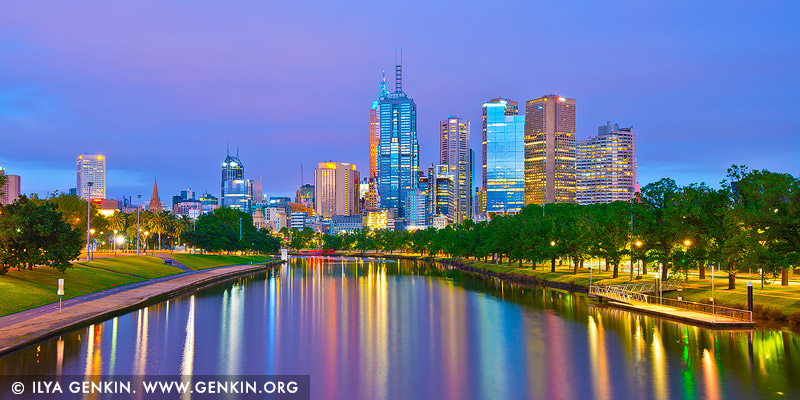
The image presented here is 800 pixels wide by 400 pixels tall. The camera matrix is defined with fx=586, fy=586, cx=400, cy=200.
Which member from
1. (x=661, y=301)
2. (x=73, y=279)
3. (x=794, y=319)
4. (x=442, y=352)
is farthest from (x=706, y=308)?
(x=73, y=279)

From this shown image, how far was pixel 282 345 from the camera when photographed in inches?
1692

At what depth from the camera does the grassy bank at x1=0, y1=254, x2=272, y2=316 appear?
167 ft

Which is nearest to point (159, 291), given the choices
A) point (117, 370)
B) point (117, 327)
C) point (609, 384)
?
point (117, 327)

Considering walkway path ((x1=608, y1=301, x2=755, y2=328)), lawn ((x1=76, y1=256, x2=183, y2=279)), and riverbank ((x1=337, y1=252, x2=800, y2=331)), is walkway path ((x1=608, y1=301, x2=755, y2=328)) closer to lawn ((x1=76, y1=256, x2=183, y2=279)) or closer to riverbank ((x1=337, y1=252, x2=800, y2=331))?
riverbank ((x1=337, y1=252, x2=800, y2=331))

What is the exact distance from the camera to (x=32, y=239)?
60406mm

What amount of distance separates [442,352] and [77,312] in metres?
31.3

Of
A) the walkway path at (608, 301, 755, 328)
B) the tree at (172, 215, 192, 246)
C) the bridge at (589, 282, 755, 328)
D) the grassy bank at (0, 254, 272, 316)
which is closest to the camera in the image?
the walkway path at (608, 301, 755, 328)


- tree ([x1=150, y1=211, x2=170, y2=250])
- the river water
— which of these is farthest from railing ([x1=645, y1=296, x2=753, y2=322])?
tree ([x1=150, y1=211, x2=170, y2=250])

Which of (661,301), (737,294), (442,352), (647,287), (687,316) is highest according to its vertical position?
(737,294)

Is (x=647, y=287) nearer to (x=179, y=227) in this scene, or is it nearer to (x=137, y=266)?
(x=137, y=266)

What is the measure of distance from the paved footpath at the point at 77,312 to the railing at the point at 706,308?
52517 millimetres

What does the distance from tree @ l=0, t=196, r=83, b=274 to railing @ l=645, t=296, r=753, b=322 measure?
6225 centimetres

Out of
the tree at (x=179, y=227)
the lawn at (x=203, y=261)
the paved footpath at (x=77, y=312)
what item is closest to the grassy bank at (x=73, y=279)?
the paved footpath at (x=77, y=312)

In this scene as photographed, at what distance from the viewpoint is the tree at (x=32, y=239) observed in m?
57.4
